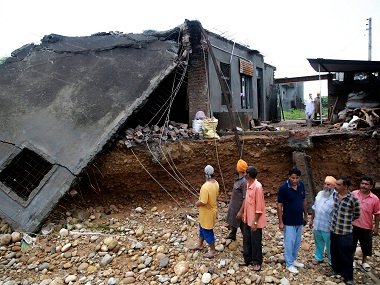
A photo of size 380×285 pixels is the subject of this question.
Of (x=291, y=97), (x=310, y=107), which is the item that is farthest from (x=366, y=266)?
(x=291, y=97)

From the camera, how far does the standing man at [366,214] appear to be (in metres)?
4.75

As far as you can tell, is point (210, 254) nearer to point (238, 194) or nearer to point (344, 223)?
point (238, 194)

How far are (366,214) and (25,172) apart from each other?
6.95 m

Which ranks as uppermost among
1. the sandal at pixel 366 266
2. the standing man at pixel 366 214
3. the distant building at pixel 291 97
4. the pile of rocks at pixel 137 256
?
the distant building at pixel 291 97

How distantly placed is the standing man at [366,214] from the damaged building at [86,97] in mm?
3145

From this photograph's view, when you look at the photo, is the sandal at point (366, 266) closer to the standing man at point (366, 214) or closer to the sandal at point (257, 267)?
the standing man at point (366, 214)

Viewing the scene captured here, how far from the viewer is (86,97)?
8227mm

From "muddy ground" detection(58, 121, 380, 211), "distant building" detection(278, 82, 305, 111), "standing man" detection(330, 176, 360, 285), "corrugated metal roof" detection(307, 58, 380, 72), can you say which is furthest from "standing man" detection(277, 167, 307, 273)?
"distant building" detection(278, 82, 305, 111)

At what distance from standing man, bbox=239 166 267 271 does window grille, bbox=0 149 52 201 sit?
4643mm

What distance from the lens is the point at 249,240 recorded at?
476 centimetres

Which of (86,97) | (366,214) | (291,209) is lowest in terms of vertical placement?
(366,214)

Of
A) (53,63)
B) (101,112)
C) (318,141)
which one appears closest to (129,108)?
(101,112)

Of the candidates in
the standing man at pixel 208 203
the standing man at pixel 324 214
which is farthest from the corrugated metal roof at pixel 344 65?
the standing man at pixel 208 203

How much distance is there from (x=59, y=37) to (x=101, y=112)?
3879mm
